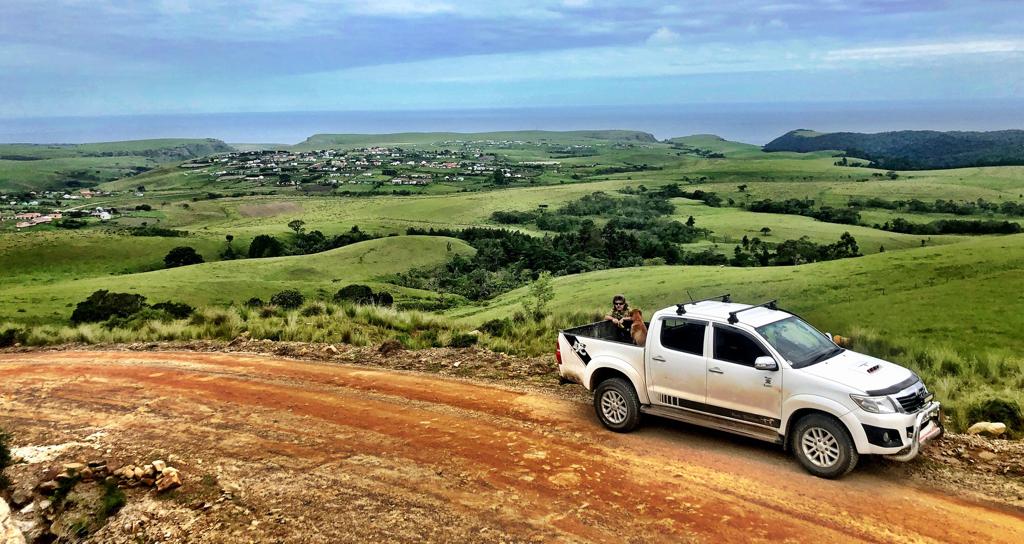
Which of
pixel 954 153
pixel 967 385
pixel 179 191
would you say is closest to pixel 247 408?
pixel 967 385

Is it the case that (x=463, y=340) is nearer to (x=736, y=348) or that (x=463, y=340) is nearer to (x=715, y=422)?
(x=715, y=422)

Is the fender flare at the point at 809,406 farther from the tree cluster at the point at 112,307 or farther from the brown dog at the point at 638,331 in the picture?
the tree cluster at the point at 112,307

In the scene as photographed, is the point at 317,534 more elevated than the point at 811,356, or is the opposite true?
the point at 811,356

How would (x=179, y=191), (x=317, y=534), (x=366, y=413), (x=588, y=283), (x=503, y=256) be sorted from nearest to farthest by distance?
(x=317, y=534), (x=366, y=413), (x=588, y=283), (x=503, y=256), (x=179, y=191)

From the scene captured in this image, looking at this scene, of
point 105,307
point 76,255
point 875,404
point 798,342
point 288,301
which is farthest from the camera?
point 76,255

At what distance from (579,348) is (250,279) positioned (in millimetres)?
51143

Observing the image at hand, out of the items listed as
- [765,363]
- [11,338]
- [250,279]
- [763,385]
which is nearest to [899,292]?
[763,385]

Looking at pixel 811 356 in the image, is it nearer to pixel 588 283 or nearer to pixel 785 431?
pixel 785 431

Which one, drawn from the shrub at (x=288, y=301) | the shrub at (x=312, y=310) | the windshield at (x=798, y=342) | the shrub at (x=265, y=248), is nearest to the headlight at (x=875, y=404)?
the windshield at (x=798, y=342)

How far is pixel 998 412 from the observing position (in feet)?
32.9

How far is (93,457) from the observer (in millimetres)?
9891

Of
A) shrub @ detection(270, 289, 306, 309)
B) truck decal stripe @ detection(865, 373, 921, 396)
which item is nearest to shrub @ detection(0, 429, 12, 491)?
truck decal stripe @ detection(865, 373, 921, 396)

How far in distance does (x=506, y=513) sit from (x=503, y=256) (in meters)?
70.2

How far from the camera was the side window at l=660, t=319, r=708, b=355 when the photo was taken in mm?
9391
